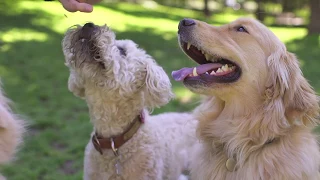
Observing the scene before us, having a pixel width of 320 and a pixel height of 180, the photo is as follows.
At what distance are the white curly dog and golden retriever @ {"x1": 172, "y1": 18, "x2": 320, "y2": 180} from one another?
0.46m

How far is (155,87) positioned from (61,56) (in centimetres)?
505

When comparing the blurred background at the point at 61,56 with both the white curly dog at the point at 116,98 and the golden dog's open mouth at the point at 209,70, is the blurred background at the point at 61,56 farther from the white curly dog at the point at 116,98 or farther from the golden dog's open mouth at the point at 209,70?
the golden dog's open mouth at the point at 209,70

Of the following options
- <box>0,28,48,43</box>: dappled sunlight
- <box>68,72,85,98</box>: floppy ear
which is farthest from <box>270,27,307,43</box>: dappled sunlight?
<box>68,72,85,98</box>: floppy ear

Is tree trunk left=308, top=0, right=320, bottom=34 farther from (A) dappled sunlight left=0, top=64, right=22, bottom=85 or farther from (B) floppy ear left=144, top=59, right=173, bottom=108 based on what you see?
(B) floppy ear left=144, top=59, right=173, bottom=108

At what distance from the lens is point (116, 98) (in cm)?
304

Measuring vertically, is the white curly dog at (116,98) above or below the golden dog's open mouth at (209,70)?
below

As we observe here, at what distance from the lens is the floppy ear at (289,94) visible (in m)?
2.46

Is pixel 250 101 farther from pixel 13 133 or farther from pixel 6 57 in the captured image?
pixel 6 57

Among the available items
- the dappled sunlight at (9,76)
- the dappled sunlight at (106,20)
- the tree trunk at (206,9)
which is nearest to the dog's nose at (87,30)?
the dappled sunlight at (9,76)

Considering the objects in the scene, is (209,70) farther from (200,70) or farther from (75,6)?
(75,6)

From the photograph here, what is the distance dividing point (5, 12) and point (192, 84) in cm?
901

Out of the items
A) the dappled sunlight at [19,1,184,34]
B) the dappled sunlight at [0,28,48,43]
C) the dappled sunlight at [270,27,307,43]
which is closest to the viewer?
the dappled sunlight at [0,28,48,43]

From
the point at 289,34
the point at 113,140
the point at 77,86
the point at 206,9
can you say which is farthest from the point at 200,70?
the point at 206,9

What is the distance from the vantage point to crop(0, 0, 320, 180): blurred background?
14.3 feet
